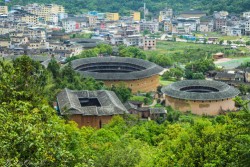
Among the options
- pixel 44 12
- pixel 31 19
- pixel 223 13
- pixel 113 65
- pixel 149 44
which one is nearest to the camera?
pixel 113 65

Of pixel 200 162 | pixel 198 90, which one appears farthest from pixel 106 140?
pixel 198 90

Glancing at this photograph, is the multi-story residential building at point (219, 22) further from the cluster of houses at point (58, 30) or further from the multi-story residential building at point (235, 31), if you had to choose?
the cluster of houses at point (58, 30)

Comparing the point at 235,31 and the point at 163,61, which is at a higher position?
the point at 235,31

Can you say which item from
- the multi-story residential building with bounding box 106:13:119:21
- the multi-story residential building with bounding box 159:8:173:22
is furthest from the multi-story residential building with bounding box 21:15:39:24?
the multi-story residential building with bounding box 159:8:173:22

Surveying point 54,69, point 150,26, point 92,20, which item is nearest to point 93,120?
point 54,69

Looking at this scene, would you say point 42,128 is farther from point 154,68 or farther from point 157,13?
point 157,13

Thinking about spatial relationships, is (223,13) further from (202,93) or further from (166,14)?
(202,93)

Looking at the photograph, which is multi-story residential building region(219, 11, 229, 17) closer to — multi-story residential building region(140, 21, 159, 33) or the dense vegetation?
multi-story residential building region(140, 21, 159, 33)

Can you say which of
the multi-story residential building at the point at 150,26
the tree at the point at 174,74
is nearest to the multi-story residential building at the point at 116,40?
the multi-story residential building at the point at 150,26
